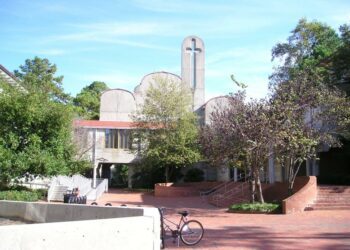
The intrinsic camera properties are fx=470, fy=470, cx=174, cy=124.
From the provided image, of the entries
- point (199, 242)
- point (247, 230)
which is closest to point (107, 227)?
point (199, 242)

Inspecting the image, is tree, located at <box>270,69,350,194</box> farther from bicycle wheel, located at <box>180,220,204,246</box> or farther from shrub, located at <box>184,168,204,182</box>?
shrub, located at <box>184,168,204,182</box>

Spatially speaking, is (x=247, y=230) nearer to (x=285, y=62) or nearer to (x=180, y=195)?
(x=180, y=195)

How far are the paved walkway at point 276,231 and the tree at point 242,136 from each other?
2.68 metres

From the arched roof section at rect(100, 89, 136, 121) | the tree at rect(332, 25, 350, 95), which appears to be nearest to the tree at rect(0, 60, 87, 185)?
the tree at rect(332, 25, 350, 95)

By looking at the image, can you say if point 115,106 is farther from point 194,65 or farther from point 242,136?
point 242,136

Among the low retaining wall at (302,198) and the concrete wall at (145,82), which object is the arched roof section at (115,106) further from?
the low retaining wall at (302,198)

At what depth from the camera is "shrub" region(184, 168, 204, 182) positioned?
41.7 meters

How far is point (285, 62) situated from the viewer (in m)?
41.4

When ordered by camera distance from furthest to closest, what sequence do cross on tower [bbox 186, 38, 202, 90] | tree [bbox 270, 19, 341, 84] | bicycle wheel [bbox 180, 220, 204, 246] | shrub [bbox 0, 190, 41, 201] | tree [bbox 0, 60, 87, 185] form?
cross on tower [bbox 186, 38, 202, 90] < tree [bbox 270, 19, 341, 84] < tree [bbox 0, 60, 87, 185] < shrub [bbox 0, 190, 41, 201] < bicycle wheel [bbox 180, 220, 204, 246]

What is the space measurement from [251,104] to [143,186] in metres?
23.2

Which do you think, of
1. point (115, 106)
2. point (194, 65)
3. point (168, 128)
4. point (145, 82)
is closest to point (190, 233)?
point (168, 128)

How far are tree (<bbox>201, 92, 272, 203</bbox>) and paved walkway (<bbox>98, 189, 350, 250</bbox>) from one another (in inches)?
105

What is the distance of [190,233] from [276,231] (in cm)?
382

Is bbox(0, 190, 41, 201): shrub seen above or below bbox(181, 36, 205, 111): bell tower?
below
